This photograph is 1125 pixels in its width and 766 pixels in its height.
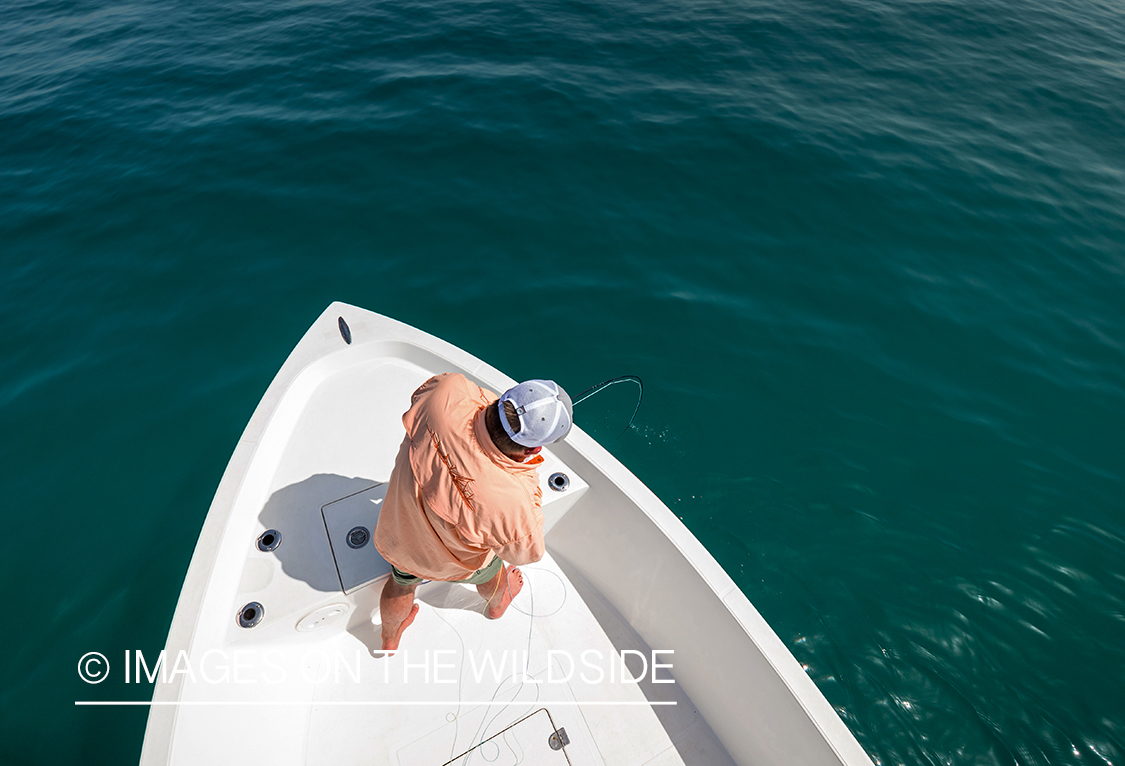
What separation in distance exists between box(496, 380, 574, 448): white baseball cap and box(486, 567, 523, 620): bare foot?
1.31 meters

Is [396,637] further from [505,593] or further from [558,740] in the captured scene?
[558,740]

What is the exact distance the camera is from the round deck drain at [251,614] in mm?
2100

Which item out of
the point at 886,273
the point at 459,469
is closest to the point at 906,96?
the point at 886,273

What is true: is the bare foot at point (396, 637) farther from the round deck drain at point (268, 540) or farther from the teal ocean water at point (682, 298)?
the teal ocean water at point (682, 298)

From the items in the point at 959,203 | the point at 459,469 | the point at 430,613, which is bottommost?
the point at 430,613

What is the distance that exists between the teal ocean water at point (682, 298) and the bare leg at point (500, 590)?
1229 mm

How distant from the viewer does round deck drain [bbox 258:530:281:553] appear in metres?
2.31

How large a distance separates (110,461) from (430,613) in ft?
8.50

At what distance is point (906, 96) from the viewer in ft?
22.1

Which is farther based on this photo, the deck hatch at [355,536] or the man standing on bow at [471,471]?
the deck hatch at [355,536]

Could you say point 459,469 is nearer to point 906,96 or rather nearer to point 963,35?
point 906,96

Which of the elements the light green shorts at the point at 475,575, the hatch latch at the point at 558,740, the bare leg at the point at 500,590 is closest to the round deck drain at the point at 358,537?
the light green shorts at the point at 475,575

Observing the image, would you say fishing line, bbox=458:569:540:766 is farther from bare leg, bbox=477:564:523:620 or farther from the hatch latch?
the hatch latch

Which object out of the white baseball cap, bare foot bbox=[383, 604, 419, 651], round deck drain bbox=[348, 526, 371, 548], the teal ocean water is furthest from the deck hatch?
the teal ocean water
